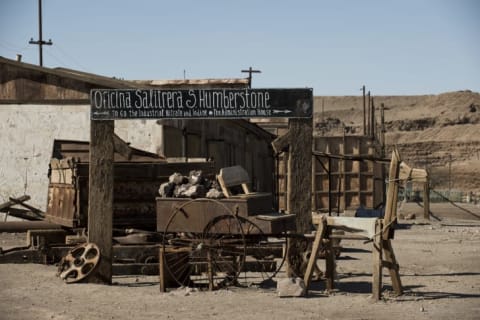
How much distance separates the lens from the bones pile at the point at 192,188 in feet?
40.9

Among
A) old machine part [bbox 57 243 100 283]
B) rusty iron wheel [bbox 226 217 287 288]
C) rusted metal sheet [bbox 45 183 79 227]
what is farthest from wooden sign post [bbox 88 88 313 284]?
rusted metal sheet [bbox 45 183 79 227]

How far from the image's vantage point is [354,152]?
30422mm

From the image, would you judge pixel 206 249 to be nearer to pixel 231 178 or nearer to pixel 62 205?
pixel 231 178

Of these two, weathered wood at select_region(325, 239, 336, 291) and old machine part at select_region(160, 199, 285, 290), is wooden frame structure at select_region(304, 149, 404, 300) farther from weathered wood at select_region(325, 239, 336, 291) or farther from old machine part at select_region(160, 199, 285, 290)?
old machine part at select_region(160, 199, 285, 290)

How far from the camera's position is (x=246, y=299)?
11336mm

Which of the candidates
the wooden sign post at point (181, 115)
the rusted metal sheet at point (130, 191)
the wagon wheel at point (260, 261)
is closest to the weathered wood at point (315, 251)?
the wagon wheel at point (260, 261)

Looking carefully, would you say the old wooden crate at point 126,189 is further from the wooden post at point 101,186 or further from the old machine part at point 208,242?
the old machine part at point 208,242

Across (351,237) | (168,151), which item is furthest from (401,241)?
(351,237)

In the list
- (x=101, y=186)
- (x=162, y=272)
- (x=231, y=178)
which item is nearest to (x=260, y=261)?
(x=231, y=178)

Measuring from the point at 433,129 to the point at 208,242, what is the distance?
96.8 metres

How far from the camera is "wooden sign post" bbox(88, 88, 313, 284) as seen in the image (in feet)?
42.6

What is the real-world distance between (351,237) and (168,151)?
30.3ft

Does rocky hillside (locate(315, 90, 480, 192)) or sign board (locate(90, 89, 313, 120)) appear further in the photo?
rocky hillside (locate(315, 90, 480, 192))

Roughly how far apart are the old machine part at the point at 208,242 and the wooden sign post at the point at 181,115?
41.7 inches
